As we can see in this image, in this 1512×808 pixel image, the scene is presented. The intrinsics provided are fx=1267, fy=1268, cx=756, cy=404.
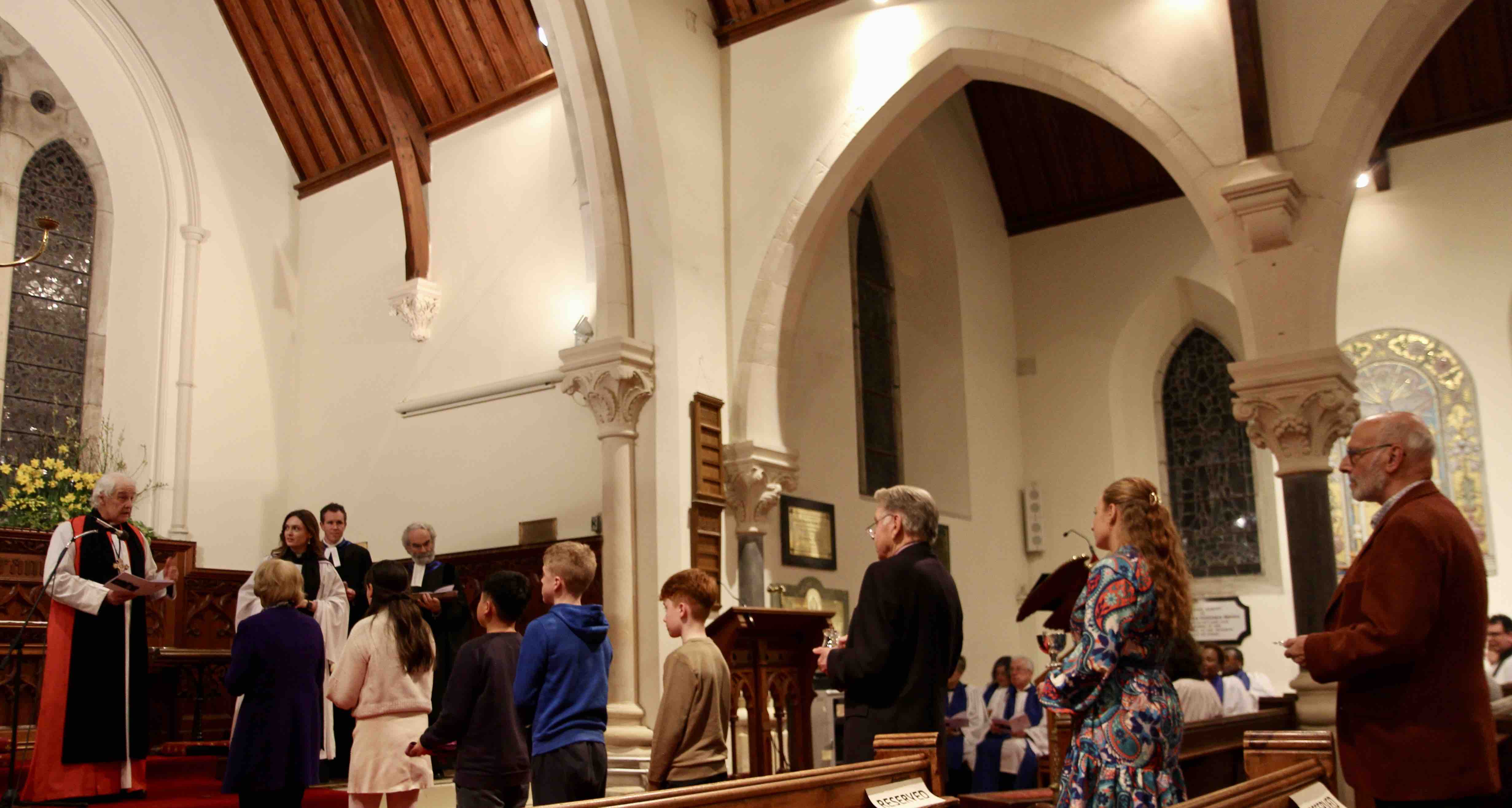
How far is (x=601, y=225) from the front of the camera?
25.8 feet

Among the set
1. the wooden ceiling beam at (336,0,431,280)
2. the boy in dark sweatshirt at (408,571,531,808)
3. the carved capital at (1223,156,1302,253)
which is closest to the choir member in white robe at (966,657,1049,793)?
the carved capital at (1223,156,1302,253)

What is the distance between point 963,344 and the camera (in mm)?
11484

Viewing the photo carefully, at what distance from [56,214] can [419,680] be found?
25.2ft

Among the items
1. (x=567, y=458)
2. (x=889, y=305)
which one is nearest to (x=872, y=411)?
(x=889, y=305)

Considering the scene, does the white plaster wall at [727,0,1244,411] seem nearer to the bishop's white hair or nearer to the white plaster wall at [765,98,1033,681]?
the white plaster wall at [765,98,1033,681]

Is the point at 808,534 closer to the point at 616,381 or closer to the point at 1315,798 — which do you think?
the point at 616,381

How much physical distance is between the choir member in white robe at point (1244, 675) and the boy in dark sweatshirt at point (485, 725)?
7.20 meters

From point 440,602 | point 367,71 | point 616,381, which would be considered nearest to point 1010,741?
point 616,381

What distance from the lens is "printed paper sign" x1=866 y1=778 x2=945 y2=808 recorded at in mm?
2500

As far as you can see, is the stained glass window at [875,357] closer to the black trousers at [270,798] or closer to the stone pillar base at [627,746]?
the stone pillar base at [627,746]

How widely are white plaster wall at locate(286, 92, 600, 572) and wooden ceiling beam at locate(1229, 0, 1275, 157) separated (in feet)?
14.4

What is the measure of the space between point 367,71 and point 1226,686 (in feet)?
25.8

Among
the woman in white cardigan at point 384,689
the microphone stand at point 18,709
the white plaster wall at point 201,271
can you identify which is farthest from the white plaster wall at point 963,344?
the woman in white cardigan at point 384,689

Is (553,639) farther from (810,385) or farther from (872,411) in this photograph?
(872,411)
